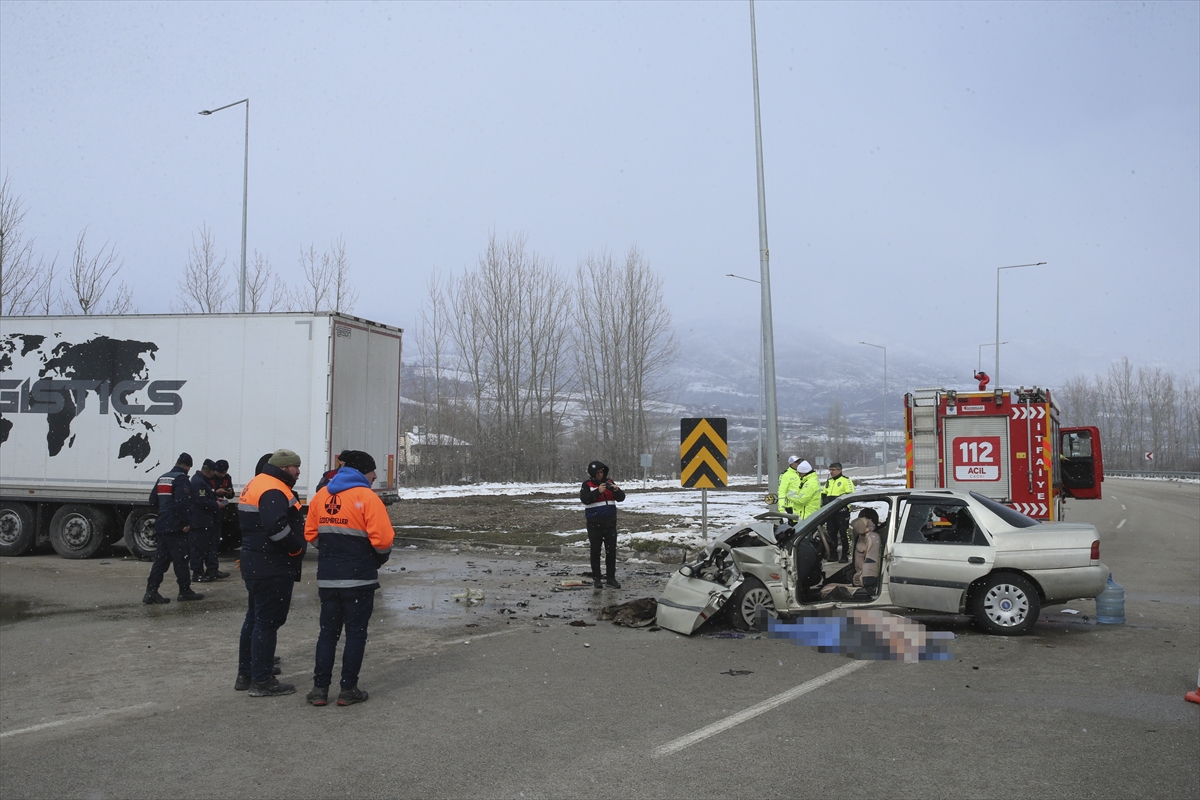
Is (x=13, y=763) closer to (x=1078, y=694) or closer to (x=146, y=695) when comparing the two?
(x=146, y=695)

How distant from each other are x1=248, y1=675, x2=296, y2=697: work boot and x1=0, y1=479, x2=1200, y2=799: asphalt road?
96 millimetres

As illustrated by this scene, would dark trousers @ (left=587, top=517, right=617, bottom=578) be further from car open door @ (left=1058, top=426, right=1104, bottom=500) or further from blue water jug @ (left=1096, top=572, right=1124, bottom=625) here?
car open door @ (left=1058, top=426, right=1104, bottom=500)

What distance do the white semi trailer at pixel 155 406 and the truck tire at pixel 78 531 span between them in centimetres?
2

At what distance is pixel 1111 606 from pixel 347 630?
7.83 metres

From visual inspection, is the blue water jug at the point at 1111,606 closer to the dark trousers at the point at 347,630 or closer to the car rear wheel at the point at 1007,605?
the car rear wheel at the point at 1007,605

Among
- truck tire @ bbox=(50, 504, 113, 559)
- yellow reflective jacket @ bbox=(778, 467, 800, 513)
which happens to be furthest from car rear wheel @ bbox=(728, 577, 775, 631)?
truck tire @ bbox=(50, 504, 113, 559)

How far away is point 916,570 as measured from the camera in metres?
8.95

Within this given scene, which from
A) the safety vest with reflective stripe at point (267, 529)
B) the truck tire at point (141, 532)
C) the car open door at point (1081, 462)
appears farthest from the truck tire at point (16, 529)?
the car open door at point (1081, 462)

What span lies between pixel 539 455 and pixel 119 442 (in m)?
37.5

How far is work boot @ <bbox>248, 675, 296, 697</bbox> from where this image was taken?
22.1ft

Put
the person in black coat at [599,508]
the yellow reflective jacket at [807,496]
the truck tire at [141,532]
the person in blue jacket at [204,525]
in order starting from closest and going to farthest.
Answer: the person in black coat at [599,508] < the person in blue jacket at [204,525] < the yellow reflective jacket at [807,496] < the truck tire at [141,532]

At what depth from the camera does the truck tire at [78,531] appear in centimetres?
1570

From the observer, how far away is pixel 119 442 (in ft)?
50.5

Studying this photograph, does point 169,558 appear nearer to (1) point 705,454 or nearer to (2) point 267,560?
(2) point 267,560
